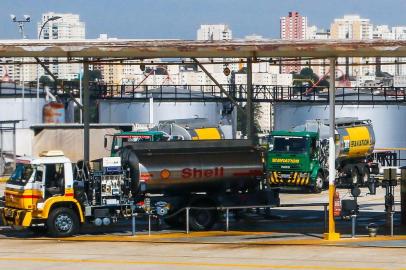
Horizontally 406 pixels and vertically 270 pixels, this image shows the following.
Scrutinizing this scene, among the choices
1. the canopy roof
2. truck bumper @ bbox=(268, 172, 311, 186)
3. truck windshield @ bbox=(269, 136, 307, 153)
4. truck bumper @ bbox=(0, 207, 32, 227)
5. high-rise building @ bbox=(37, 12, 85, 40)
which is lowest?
truck bumper @ bbox=(0, 207, 32, 227)

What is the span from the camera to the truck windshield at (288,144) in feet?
156

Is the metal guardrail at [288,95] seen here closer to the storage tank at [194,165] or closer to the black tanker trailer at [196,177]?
the black tanker trailer at [196,177]

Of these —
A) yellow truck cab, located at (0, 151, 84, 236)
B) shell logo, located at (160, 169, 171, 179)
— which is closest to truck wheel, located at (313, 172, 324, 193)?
shell logo, located at (160, 169, 171, 179)

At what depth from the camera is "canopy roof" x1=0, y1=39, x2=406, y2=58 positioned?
27219 mm

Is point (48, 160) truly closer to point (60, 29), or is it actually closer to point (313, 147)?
point (313, 147)

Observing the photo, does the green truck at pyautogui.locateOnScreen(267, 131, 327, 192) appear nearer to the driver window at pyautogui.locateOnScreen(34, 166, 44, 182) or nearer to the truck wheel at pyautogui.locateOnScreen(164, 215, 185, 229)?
the truck wheel at pyautogui.locateOnScreen(164, 215, 185, 229)

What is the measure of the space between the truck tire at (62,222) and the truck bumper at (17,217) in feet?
1.87

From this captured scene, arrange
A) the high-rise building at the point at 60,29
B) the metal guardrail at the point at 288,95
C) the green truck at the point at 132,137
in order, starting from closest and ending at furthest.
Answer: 1. the green truck at the point at 132,137
2. the metal guardrail at the point at 288,95
3. the high-rise building at the point at 60,29

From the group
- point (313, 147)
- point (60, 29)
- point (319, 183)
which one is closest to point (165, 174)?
point (313, 147)

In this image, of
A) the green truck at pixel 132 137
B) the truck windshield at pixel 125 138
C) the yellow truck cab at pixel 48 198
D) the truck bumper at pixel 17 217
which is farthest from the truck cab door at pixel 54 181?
the truck windshield at pixel 125 138

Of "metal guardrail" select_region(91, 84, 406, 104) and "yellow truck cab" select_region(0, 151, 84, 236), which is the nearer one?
"yellow truck cab" select_region(0, 151, 84, 236)

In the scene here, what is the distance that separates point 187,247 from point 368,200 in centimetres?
1723

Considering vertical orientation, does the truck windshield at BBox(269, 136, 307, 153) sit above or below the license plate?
above

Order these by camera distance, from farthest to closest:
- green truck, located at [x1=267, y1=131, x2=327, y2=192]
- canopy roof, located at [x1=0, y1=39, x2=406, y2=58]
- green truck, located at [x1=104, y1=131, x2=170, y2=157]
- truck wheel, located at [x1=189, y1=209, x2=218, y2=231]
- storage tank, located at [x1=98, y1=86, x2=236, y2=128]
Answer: storage tank, located at [x1=98, y1=86, x2=236, y2=128]
green truck, located at [x1=267, y1=131, x2=327, y2=192]
green truck, located at [x1=104, y1=131, x2=170, y2=157]
truck wheel, located at [x1=189, y1=209, x2=218, y2=231]
canopy roof, located at [x1=0, y1=39, x2=406, y2=58]
